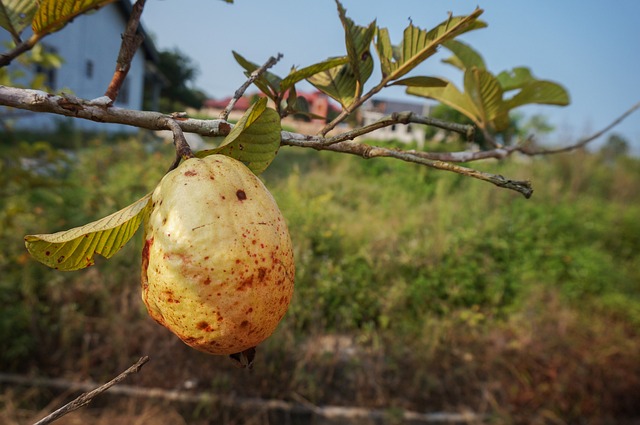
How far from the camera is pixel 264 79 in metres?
0.60

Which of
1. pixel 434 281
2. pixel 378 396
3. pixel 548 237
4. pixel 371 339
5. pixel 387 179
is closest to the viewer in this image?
pixel 378 396

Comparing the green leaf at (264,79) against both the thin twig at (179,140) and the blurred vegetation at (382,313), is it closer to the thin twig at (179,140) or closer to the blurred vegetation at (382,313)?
the thin twig at (179,140)

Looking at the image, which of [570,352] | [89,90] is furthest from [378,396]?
[89,90]

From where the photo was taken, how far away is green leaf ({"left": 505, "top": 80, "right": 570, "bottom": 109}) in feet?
2.64

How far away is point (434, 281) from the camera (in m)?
3.67

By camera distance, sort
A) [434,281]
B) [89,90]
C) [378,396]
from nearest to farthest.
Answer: [378,396] < [434,281] < [89,90]

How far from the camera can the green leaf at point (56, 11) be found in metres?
0.50

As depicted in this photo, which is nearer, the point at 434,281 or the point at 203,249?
the point at 203,249

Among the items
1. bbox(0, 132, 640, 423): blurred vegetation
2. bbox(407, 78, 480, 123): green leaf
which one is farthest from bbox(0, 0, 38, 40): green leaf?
bbox(0, 132, 640, 423): blurred vegetation

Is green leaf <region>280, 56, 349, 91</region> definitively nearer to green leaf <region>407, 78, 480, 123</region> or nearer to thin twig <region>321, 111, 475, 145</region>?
thin twig <region>321, 111, 475, 145</region>

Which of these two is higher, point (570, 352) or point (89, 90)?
point (89, 90)

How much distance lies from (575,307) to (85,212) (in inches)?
159

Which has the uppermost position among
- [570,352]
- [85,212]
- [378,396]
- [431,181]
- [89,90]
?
[89,90]

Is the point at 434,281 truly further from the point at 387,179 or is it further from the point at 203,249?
the point at 203,249
